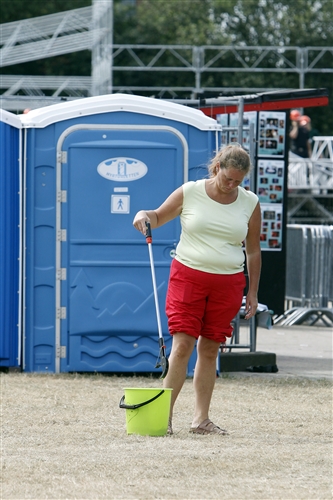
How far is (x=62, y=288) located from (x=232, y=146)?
114 inches

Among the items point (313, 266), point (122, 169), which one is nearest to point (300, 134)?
point (313, 266)

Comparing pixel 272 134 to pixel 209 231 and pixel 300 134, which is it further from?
pixel 300 134

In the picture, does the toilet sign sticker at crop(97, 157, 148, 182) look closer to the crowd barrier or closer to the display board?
the display board

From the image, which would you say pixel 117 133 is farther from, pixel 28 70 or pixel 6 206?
pixel 28 70

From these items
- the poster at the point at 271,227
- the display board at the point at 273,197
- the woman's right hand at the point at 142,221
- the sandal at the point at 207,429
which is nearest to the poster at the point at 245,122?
the display board at the point at 273,197

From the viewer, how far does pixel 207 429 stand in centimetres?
584

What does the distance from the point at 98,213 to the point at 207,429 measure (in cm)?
274

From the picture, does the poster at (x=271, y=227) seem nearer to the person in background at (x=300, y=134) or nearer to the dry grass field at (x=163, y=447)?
the dry grass field at (x=163, y=447)

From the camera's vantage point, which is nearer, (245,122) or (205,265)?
(205,265)

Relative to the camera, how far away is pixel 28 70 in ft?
146

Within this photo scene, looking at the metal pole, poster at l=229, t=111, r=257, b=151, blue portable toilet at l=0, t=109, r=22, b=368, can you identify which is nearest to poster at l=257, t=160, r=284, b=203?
poster at l=229, t=111, r=257, b=151

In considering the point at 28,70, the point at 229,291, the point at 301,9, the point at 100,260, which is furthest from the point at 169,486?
the point at 301,9

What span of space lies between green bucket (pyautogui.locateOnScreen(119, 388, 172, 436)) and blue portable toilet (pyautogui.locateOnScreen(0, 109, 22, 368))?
2.70 metres

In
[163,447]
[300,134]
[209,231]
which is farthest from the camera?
[300,134]
